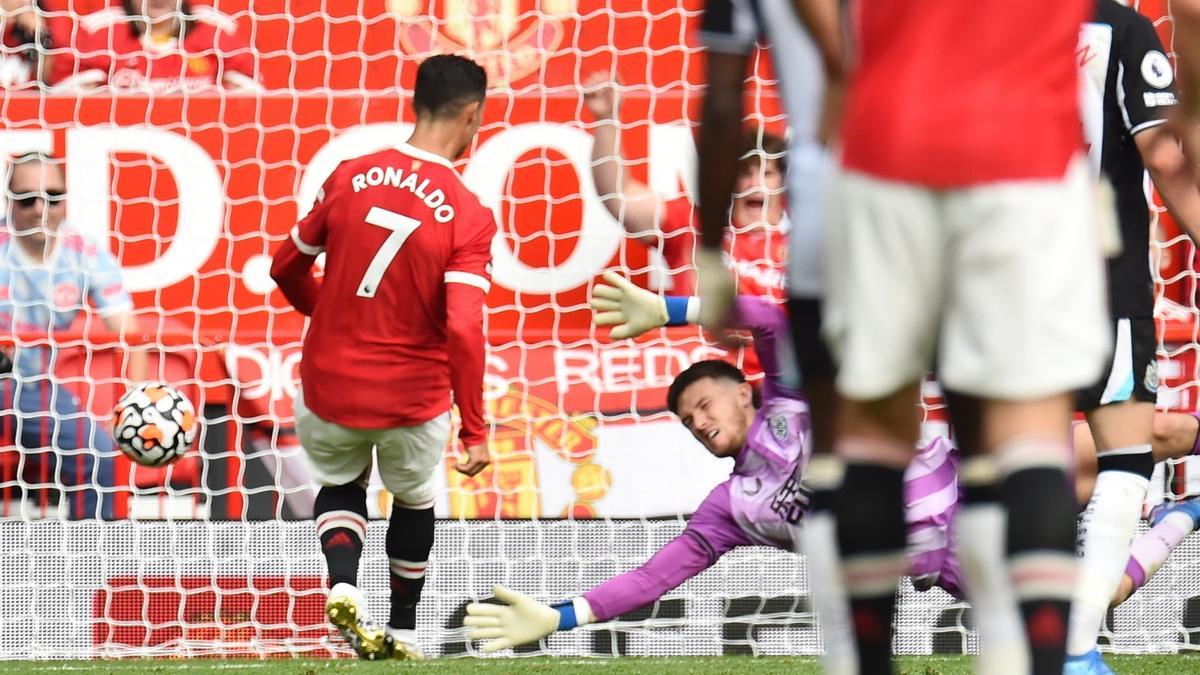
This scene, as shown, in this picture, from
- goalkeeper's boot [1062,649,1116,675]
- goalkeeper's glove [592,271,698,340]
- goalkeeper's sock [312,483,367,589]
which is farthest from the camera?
goalkeeper's sock [312,483,367,589]

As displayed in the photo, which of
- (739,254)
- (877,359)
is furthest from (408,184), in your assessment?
(877,359)

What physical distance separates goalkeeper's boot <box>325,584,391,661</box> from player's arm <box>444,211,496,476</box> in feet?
1.42

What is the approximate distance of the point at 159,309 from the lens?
Answer: 22.3ft

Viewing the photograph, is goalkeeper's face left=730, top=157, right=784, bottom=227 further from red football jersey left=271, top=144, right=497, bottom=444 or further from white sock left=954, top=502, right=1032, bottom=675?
white sock left=954, top=502, right=1032, bottom=675

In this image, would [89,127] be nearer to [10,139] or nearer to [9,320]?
[10,139]

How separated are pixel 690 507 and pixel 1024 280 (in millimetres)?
3603

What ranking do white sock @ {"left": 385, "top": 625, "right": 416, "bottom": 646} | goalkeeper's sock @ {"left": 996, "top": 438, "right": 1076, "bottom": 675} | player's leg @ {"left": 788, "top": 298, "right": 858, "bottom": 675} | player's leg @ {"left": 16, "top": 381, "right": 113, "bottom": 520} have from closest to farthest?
Answer: goalkeeper's sock @ {"left": 996, "top": 438, "right": 1076, "bottom": 675} < player's leg @ {"left": 788, "top": 298, "right": 858, "bottom": 675} < white sock @ {"left": 385, "top": 625, "right": 416, "bottom": 646} < player's leg @ {"left": 16, "top": 381, "right": 113, "bottom": 520}

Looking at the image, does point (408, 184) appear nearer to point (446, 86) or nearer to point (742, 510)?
point (446, 86)

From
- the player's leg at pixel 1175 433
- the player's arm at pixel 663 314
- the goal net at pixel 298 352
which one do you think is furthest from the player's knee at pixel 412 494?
the player's leg at pixel 1175 433

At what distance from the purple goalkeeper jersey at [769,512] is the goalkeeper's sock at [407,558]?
37.6 inches

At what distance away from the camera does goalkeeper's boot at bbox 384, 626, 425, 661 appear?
177 inches

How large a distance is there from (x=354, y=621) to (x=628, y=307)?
149cm

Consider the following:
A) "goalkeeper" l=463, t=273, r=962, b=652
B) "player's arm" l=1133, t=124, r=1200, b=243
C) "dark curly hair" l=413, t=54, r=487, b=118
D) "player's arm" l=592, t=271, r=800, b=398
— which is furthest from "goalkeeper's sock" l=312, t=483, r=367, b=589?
"player's arm" l=1133, t=124, r=1200, b=243

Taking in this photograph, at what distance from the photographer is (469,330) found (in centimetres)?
439
